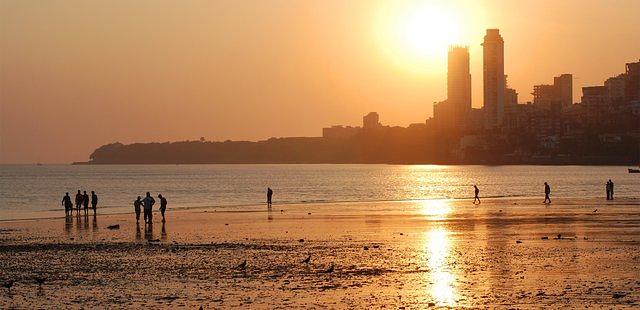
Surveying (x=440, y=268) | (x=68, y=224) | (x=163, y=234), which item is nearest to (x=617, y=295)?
(x=440, y=268)

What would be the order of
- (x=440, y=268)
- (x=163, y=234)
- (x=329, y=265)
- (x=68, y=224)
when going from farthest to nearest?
1. (x=68, y=224)
2. (x=163, y=234)
3. (x=329, y=265)
4. (x=440, y=268)

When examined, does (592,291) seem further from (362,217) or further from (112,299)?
(362,217)

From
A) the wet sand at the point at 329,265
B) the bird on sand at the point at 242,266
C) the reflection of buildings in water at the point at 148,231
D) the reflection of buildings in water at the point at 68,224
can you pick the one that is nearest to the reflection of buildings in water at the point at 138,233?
the wet sand at the point at 329,265

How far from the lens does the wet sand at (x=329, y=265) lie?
833 inches

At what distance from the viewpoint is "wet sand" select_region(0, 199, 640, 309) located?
21.2 metres

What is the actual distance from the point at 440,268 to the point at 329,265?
126 inches

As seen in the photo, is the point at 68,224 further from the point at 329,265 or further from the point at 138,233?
the point at 329,265

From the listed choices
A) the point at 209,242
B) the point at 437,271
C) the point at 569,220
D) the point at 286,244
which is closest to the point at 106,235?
the point at 209,242

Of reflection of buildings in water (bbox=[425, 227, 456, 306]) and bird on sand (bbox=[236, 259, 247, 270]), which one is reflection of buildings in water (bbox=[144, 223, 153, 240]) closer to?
reflection of buildings in water (bbox=[425, 227, 456, 306])

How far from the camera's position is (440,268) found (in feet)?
86.1

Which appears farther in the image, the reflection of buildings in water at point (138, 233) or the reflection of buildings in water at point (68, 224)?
the reflection of buildings in water at point (68, 224)

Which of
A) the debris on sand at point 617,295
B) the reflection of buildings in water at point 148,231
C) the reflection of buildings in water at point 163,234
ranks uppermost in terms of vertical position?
the debris on sand at point 617,295

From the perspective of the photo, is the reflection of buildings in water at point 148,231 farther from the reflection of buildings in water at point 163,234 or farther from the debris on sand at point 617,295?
the debris on sand at point 617,295

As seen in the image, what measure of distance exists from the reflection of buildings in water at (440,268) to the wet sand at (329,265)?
1.7 inches
